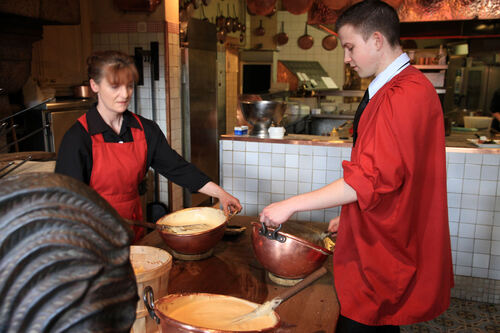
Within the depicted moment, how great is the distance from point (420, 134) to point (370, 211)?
1.03 feet

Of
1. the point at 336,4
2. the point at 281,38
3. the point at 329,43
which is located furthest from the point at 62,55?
the point at 329,43

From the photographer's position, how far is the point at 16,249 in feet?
1.56

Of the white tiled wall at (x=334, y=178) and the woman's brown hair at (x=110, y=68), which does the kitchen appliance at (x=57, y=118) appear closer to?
the white tiled wall at (x=334, y=178)

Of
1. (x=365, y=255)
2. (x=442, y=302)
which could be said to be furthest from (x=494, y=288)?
(x=365, y=255)

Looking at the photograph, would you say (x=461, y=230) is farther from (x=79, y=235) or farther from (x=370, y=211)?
(x=79, y=235)

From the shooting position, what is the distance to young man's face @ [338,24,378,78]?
5.08 ft

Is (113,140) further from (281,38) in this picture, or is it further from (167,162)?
(281,38)

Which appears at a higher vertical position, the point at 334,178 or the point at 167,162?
the point at 167,162

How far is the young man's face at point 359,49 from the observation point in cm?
155

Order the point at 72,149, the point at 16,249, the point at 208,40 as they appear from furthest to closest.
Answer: the point at 208,40 → the point at 72,149 → the point at 16,249

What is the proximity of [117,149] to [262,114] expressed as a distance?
191cm

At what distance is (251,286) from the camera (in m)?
1.57

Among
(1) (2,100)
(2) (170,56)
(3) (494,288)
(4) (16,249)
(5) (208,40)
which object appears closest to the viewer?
(4) (16,249)

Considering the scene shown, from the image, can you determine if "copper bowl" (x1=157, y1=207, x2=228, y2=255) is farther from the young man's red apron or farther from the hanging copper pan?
the hanging copper pan
